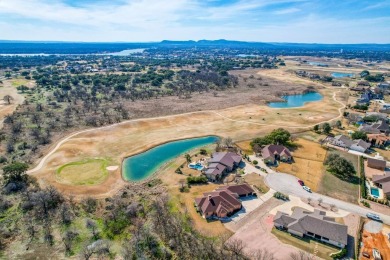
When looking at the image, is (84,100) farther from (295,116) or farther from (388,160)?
(388,160)

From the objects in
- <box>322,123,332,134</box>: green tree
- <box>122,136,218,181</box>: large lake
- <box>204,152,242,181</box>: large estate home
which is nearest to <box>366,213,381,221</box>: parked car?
<box>204,152,242,181</box>: large estate home

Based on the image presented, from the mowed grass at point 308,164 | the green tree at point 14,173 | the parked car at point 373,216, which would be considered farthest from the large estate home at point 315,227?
the green tree at point 14,173

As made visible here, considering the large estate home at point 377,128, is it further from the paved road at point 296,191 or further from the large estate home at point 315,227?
the large estate home at point 315,227


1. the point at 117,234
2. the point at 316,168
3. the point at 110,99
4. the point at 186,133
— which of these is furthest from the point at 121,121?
the point at 316,168

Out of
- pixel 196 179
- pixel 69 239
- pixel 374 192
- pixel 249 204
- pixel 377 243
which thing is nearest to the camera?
pixel 377 243

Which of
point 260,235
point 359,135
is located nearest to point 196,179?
point 260,235

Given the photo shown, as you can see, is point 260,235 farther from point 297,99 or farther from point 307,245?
point 297,99

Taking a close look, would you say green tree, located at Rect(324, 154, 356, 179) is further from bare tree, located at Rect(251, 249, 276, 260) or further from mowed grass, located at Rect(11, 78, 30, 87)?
mowed grass, located at Rect(11, 78, 30, 87)

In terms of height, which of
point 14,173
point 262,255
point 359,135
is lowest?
point 262,255
